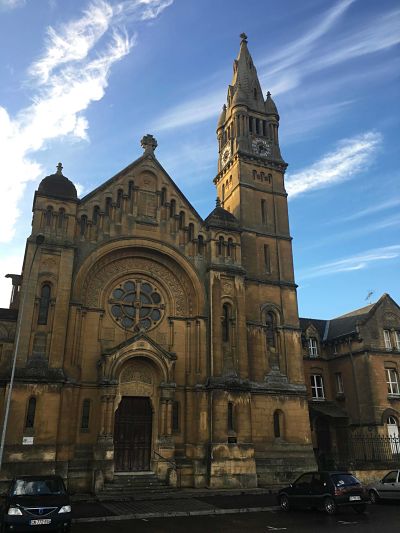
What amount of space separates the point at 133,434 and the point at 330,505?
11.9m

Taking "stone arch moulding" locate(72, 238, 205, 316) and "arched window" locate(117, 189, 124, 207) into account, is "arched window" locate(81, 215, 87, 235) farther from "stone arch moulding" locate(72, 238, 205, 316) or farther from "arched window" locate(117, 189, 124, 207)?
"arched window" locate(117, 189, 124, 207)

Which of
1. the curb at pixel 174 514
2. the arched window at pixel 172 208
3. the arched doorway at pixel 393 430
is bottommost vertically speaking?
the curb at pixel 174 514

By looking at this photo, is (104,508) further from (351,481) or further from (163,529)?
(351,481)

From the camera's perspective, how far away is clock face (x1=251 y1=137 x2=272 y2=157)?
37.1m

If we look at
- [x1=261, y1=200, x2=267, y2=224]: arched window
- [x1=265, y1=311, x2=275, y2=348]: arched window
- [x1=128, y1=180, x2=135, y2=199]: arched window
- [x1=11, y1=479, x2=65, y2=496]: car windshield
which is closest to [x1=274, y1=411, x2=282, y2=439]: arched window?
[x1=265, y1=311, x2=275, y2=348]: arched window

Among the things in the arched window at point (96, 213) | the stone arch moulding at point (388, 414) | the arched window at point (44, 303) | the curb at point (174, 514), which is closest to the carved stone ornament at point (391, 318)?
the stone arch moulding at point (388, 414)

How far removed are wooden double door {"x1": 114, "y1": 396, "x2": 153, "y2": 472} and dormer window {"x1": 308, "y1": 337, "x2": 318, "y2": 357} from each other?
19873 mm

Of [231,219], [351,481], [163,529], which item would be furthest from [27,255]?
[351,481]

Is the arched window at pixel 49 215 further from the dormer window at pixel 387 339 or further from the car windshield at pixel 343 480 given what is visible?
the dormer window at pixel 387 339

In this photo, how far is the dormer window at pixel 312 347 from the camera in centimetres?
4112

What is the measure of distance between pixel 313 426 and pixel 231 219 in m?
18.1

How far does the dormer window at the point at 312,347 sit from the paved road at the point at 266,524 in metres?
23.2

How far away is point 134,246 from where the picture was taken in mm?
28078

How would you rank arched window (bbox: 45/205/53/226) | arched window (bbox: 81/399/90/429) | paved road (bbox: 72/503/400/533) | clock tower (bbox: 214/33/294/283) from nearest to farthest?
paved road (bbox: 72/503/400/533) < arched window (bbox: 81/399/90/429) < arched window (bbox: 45/205/53/226) < clock tower (bbox: 214/33/294/283)
